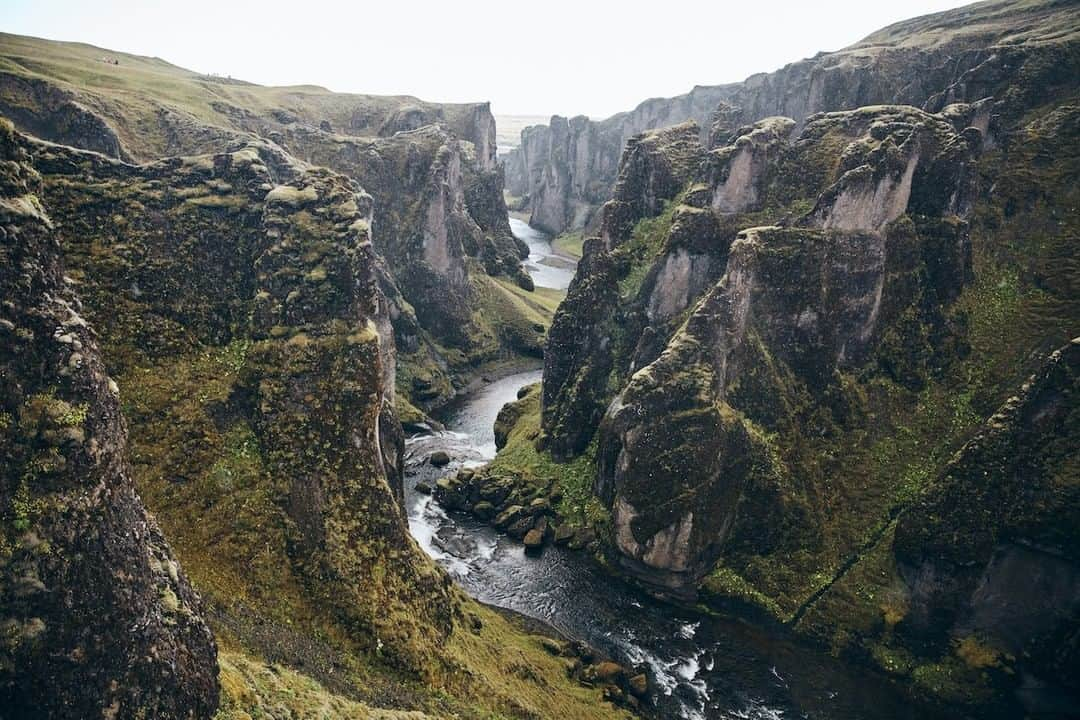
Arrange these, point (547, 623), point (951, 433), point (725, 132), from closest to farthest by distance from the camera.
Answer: point (547, 623), point (951, 433), point (725, 132)

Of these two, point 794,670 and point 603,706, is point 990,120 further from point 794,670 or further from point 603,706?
point 603,706

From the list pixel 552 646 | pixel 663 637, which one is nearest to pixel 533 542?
pixel 552 646

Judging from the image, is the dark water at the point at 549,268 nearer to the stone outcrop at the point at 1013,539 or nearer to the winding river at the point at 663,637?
the winding river at the point at 663,637

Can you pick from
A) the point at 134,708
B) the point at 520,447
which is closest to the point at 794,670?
the point at 520,447

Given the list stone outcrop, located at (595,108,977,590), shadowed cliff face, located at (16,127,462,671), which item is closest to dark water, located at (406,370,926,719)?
stone outcrop, located at (595,108,977,590)

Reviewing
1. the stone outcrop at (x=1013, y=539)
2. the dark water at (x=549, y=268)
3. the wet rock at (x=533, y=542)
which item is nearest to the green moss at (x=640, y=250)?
the wet rock at (x=533, y=542)

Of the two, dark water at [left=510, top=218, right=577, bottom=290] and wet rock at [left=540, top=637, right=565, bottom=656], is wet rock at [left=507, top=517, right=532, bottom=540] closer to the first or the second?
wet rock at [left=540, top=637, right=565, bottom=656]
